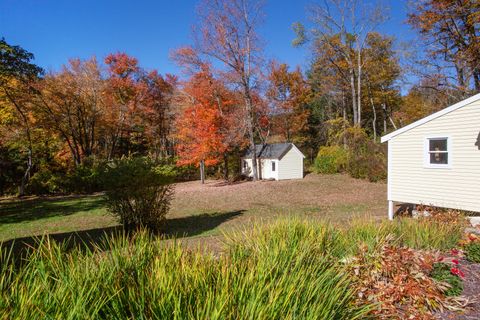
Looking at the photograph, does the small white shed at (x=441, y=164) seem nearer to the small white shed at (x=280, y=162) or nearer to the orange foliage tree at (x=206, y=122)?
the small white shed at (x=280, y=162)

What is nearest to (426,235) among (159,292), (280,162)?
(159,292)

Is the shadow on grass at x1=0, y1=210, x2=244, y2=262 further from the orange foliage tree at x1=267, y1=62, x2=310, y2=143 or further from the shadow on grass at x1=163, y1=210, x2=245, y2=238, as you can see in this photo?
the orange foliage tree at x1=267, y1=62, x2=310, y2=143

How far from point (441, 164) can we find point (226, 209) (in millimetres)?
8736

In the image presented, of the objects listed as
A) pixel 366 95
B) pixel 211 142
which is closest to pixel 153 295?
pixel 211 142

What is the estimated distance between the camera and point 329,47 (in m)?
30.2

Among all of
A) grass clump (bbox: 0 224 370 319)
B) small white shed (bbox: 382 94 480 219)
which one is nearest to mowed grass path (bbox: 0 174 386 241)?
small white shed (bbox: 382 94 480 219)

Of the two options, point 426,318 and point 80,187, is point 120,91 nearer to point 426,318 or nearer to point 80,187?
point 80,187

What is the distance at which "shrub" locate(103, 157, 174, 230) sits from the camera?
8.66 m

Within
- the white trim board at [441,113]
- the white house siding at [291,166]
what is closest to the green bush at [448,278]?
the white trim board at [441,113]

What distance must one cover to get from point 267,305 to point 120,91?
32.0m

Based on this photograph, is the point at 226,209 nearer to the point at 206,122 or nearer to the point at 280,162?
the point at 206,122

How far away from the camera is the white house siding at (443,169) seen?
8.98 metres

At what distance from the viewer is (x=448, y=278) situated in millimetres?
3748

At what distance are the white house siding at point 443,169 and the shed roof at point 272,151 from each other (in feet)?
44.2
